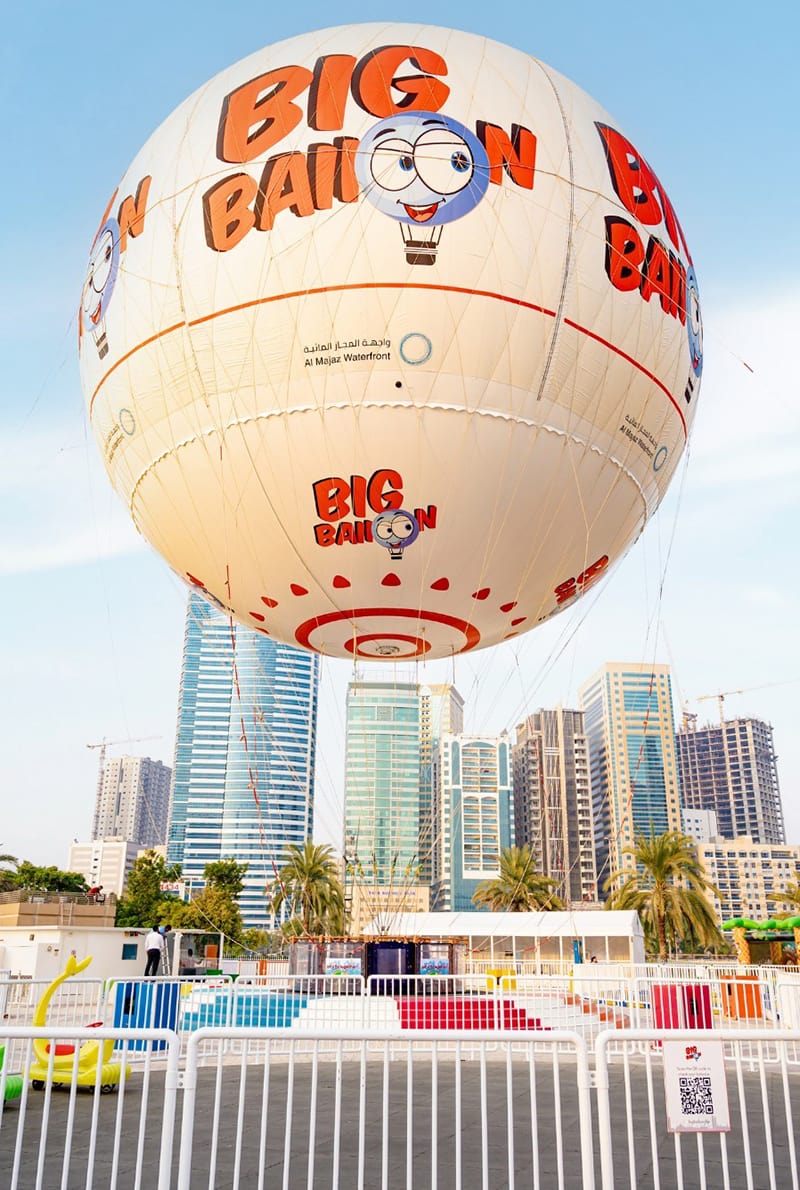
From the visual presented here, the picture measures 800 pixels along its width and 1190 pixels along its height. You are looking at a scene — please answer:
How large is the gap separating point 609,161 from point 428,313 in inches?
125

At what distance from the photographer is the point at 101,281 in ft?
36.3

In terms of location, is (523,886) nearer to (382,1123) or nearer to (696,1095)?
(382,1123)

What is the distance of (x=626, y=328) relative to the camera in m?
10.1

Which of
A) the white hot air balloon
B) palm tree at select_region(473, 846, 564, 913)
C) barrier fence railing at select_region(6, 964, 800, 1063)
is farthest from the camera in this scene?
palm tree at select_region(473, 846, 564, 913)

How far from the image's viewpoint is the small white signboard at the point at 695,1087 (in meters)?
5.38

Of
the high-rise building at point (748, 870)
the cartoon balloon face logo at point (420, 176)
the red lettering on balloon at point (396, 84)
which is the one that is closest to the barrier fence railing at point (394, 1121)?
the cartoon balloon face logo at point (420, 176)

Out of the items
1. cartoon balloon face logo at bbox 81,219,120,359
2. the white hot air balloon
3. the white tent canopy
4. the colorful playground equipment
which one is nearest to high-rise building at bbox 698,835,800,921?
the white tent canopy

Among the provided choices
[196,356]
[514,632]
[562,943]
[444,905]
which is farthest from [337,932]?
[444,905]

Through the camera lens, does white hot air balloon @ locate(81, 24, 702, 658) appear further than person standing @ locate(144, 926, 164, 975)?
No

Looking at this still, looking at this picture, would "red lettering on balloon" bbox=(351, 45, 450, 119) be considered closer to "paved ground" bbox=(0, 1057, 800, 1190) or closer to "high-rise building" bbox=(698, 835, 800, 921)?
"paved ground" bbox=(0, 1057, 800, 1190)

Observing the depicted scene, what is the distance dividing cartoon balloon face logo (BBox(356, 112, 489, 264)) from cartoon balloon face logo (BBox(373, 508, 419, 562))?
271cm

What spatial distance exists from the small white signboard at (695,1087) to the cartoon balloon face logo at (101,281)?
9.37m

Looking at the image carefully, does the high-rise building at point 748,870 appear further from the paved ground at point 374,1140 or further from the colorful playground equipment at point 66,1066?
the colorful playground equipment at point 66,1066

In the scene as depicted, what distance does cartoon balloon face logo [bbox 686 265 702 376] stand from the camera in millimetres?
11484
